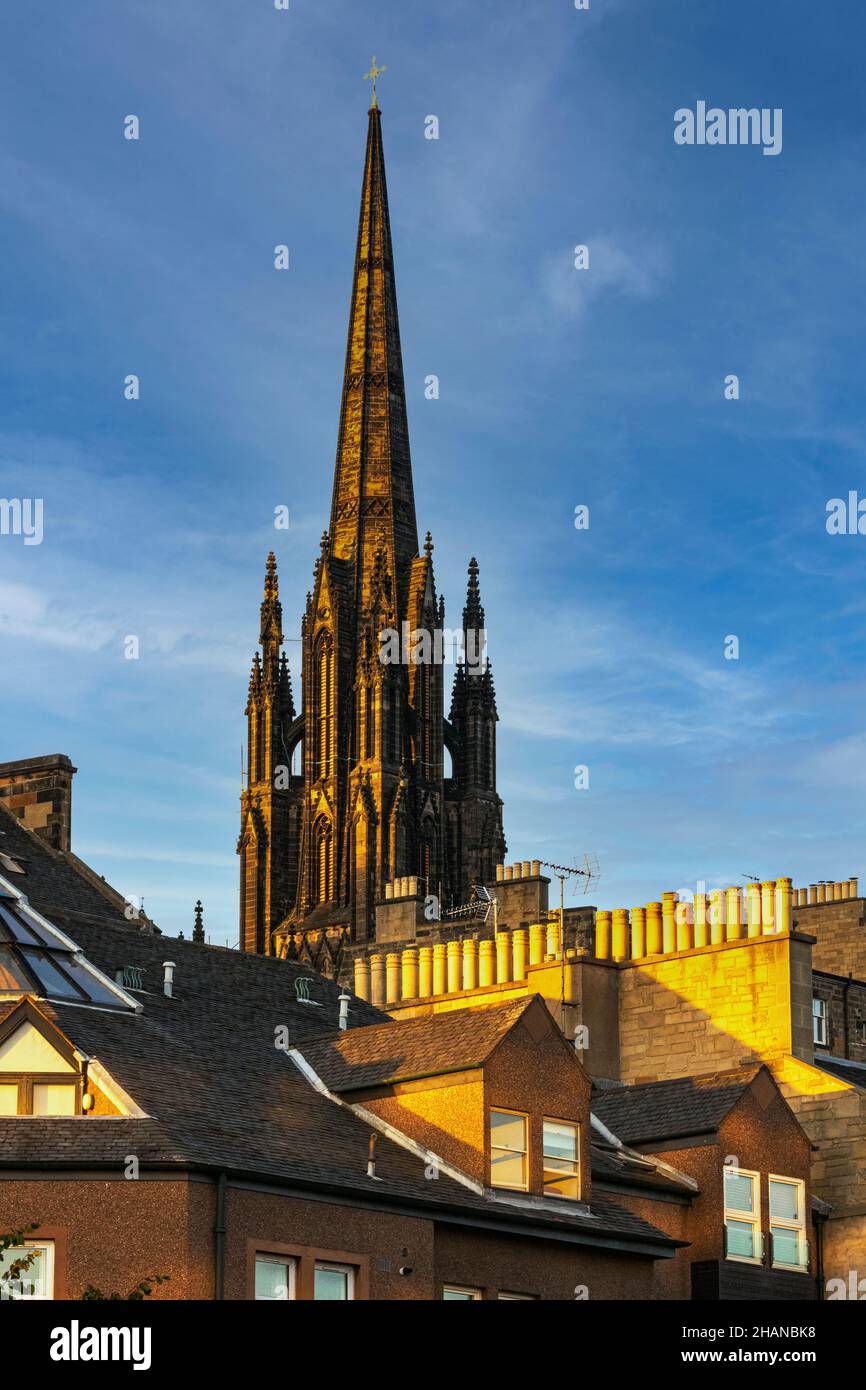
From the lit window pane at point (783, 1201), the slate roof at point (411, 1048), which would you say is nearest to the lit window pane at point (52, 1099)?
the slate roof at point (411, 1048)

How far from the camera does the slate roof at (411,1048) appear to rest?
43531mm

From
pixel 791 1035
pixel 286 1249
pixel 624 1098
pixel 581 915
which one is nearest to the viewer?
pixel 286 1249

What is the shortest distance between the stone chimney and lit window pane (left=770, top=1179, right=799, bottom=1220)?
1789 centimetres

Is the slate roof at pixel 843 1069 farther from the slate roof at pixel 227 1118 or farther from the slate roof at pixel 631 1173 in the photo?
the slate roof at pixel 227 1118

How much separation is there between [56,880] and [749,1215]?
1581cm

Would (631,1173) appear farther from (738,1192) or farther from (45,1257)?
(45,1257)

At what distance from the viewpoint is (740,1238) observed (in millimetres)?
46594

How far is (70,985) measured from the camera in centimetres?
4391

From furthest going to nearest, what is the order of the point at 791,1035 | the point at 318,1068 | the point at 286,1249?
the point at 791,1035 → the point at 318,1068 → the point at 286,1249

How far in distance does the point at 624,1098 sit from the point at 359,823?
127 metres

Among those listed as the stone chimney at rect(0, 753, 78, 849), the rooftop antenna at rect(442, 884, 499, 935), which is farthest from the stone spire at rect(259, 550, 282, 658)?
the stone chimney at rect(0, 753, 78, 849)

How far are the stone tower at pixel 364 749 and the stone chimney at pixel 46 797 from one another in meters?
115
